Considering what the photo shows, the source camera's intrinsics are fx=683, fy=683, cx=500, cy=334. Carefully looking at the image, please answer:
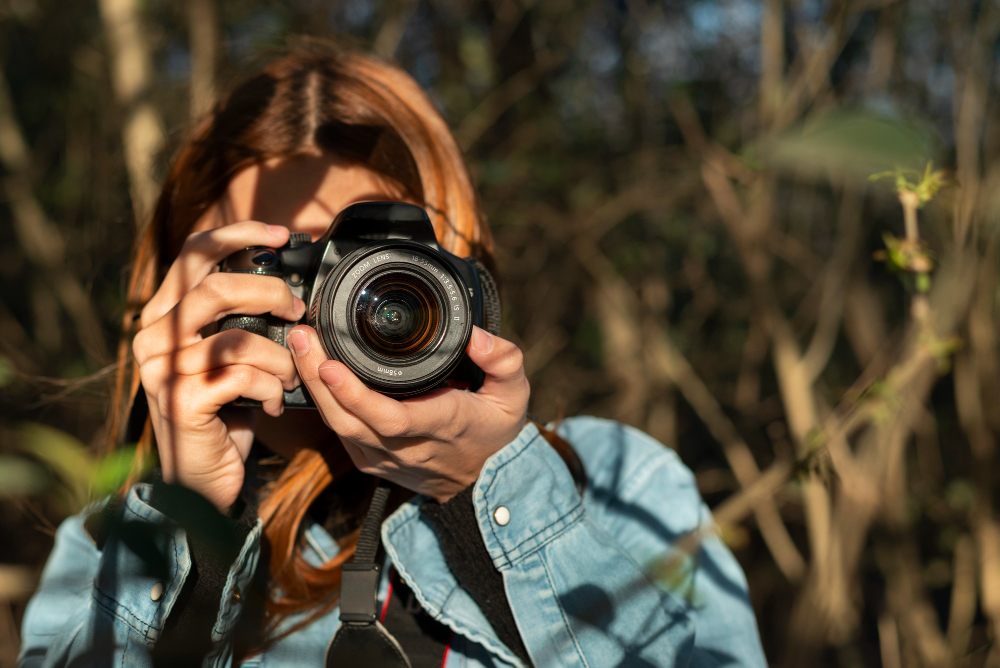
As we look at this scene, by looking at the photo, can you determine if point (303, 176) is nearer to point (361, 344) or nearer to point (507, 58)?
point (361, 344)

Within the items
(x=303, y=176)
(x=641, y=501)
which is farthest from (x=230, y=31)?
(x=641, y=501)

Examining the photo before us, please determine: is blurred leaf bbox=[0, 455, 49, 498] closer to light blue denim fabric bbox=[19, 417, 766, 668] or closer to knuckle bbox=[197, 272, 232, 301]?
light blue denim fabric bbox=[19, 417, 766, 668]

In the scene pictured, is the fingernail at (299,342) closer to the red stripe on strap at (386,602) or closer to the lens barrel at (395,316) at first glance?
the lens barrel at (395,316)

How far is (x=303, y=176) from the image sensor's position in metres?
0.92

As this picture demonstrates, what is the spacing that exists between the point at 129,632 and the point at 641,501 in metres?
0.63

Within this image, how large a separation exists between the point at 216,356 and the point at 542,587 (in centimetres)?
43

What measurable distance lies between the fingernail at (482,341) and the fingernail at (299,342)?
18cm

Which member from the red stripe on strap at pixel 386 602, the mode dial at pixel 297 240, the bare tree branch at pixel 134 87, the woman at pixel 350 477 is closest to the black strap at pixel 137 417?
the woman at pixel 350 477

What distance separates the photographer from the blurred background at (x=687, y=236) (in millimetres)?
1355

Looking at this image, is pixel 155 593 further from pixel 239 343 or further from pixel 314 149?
pixel 314 149

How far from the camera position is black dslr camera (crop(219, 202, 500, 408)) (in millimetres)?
732

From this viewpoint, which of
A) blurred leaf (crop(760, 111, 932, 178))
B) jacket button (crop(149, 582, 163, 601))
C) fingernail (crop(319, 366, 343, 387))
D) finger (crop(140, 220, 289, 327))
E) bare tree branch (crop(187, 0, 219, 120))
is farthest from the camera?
bare tree branch (crop(187, 0, 219, 120))

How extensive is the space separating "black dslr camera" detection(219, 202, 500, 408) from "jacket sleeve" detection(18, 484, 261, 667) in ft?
0.69

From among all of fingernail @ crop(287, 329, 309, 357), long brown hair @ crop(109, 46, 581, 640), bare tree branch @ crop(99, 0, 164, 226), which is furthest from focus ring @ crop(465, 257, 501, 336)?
bare tree branch @ crop(99, 0, 164, 226)
